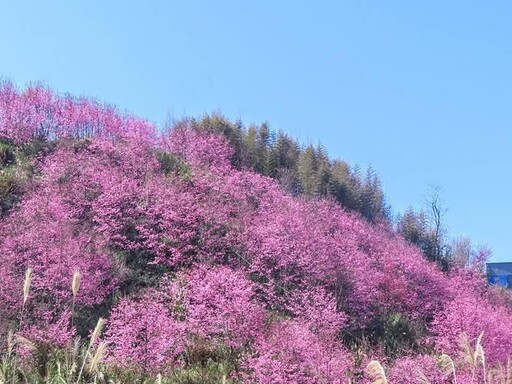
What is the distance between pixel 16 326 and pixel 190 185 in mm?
13165

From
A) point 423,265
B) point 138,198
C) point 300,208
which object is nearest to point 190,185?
point 138,198

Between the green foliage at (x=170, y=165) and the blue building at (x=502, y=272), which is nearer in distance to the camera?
the green foliage at (x=170, y=165)

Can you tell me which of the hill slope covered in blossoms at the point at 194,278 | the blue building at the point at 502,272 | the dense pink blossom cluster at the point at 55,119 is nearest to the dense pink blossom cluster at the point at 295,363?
the hill slope covered in blossoms at the point at 194,278

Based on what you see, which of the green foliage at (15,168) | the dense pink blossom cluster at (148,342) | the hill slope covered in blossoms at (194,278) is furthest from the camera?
the green foliage at (15,168)

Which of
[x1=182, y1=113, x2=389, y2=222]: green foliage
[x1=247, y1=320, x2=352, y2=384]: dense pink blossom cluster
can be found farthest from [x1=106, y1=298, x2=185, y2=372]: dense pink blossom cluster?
[x1=182, y1=113, x2=389, y2=222]: green foliage

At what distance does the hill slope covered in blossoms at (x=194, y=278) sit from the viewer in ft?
38.1

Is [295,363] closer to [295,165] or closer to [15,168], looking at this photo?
[15,168]

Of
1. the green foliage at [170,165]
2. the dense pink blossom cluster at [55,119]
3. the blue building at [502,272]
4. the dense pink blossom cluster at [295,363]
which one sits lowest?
the dense pink blossom cluster at [295,363]

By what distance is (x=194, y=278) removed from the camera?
16141 millimetres

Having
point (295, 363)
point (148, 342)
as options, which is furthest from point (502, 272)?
point (148, 342)

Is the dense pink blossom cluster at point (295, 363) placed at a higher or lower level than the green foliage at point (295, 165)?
lower

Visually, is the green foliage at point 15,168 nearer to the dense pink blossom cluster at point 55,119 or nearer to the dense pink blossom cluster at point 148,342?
the dense pink blossom cluster at point 55,119

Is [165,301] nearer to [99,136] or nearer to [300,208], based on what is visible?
[300,208]

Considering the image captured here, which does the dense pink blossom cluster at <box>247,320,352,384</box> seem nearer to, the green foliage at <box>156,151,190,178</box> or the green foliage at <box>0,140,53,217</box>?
the green foliage at <box>0,140,53,217</box>
